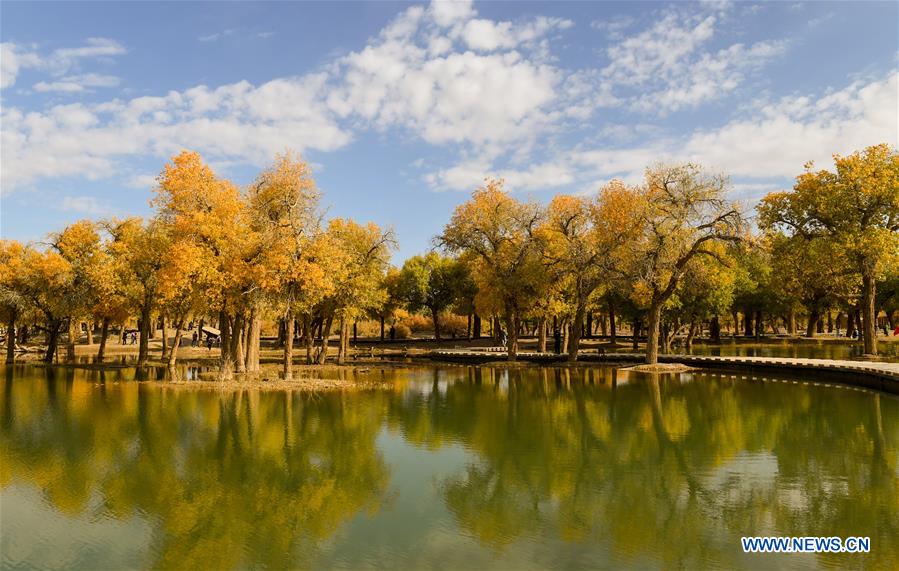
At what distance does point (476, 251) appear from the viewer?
5706 cm

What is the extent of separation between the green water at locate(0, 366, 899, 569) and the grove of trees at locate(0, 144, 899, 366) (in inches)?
420

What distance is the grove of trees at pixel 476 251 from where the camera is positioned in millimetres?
40094

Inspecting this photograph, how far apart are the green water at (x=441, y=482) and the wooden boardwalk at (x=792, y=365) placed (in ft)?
16.4

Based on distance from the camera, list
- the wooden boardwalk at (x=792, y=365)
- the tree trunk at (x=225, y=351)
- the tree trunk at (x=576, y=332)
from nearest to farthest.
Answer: the wooden boardwalk at (x=792, y=365) < the tree trunk at (x=225, y=351) < the tree trunk at (x=576, y=332)

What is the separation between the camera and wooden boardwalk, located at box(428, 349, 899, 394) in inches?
1399

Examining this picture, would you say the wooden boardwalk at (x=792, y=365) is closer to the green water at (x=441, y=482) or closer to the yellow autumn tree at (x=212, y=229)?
the green water at (x=441, y=482)

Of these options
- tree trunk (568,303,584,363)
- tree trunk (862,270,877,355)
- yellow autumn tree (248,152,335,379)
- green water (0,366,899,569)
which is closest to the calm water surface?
tree trunk (862,270,877,355)

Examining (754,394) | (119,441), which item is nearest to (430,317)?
(754,394)

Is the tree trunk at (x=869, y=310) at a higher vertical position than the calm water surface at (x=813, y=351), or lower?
higher

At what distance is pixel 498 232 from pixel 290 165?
72.3ft

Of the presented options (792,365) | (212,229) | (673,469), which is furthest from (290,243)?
(792,365)

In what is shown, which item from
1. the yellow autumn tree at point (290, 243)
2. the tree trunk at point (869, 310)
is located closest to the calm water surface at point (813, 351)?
the tree trunk at point (869, 310)

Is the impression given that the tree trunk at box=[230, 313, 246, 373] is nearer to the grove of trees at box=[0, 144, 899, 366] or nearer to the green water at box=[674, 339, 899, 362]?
the grove of trees at box=[0, 144, 899, 366]

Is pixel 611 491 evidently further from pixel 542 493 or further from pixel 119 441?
pixel 119 441
